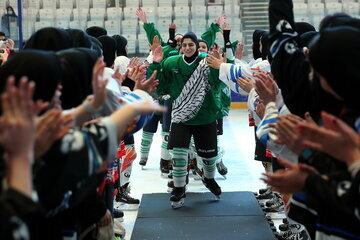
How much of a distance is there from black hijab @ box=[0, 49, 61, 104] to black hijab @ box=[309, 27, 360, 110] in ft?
2.93

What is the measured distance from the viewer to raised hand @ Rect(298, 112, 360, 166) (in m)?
1.80

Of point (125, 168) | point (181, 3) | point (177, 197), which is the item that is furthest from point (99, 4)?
point (177, 197)

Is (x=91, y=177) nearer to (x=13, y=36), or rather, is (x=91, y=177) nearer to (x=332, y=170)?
(x=332, y=170)

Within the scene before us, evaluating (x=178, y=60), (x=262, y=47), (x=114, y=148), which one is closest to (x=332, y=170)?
(x=114, y=148)

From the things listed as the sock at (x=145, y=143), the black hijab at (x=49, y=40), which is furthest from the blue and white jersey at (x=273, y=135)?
the sock at (x=145, y=143)

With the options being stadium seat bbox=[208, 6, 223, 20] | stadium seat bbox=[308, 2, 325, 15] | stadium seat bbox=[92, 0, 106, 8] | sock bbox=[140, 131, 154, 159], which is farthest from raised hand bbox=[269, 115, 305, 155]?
stadium seat bbox=[92, 0, 106, 8]

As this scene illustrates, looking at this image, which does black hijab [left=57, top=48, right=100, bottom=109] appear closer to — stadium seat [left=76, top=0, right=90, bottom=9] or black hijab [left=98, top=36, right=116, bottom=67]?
black hijab [left=98, top=36, right=116, bottom=67]

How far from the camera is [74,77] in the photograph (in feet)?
8.07

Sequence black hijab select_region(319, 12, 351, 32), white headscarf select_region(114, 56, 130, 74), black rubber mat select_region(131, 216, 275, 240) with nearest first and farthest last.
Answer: black hijab select_region(319, 12, 351, 32), black rubber mat select_region(131, 216, 275, 240), white headscarf select_region(114, 56, 130, 74)

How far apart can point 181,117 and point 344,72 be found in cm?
362

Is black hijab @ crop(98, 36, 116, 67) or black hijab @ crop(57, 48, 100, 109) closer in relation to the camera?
black hijab @ crop(57, 48, 100, 109)

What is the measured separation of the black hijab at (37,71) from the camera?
6.20 ft

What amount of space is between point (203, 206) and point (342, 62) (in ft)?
12.4

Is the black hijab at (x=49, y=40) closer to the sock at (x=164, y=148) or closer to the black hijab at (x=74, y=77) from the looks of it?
the black hijab at (x=74, y=77)
